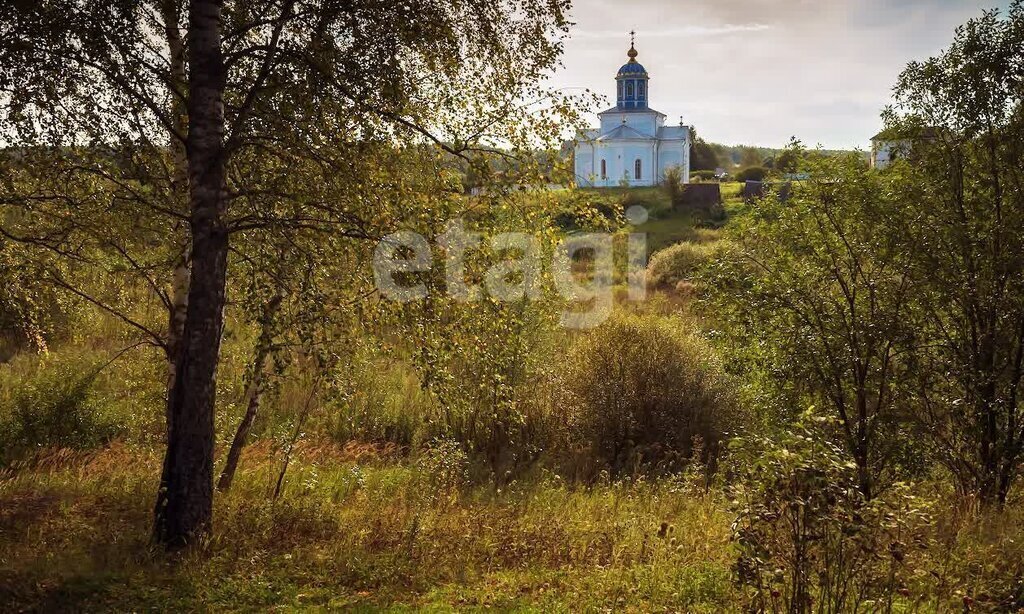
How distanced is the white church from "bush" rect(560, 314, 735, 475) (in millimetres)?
60045

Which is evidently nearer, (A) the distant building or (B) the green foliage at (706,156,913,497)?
(B) the green foliage at (706,156,913,497)

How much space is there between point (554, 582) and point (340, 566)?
183 cm

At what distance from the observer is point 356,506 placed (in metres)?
9.59

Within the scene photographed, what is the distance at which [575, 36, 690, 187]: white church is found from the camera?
79.1 metres

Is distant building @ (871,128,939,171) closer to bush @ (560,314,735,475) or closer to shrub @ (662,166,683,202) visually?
bush @ (560,314,735,475)

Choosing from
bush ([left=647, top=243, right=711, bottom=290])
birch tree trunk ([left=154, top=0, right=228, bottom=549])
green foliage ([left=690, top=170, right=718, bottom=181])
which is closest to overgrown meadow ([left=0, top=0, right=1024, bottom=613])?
birch tree trunk ([left=154, top=0, right=228, bottom=549])

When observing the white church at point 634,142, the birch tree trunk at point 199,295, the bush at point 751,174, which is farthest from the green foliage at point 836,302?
the white church at point 634,142

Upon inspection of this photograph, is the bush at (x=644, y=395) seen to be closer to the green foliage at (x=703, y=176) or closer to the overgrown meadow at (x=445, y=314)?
the overgrown meadow at (x=445, y=314)

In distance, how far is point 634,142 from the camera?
78.8 meters

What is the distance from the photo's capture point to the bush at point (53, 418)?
13.5 meters

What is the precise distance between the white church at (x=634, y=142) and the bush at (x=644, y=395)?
197ft

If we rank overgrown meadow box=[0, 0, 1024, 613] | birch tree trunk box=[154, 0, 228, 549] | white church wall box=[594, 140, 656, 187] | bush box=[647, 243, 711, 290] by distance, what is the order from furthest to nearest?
white church wall box=[594, 140, 656, 187] < bush box=[647, 243, 711, 290] < birch tree trunk box=[154, 0, 228, 549] < overgrown meadow box=[0, 0, 1024, 613]

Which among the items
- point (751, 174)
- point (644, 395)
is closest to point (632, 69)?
point (751, 174)

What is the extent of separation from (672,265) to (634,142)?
150 ft
